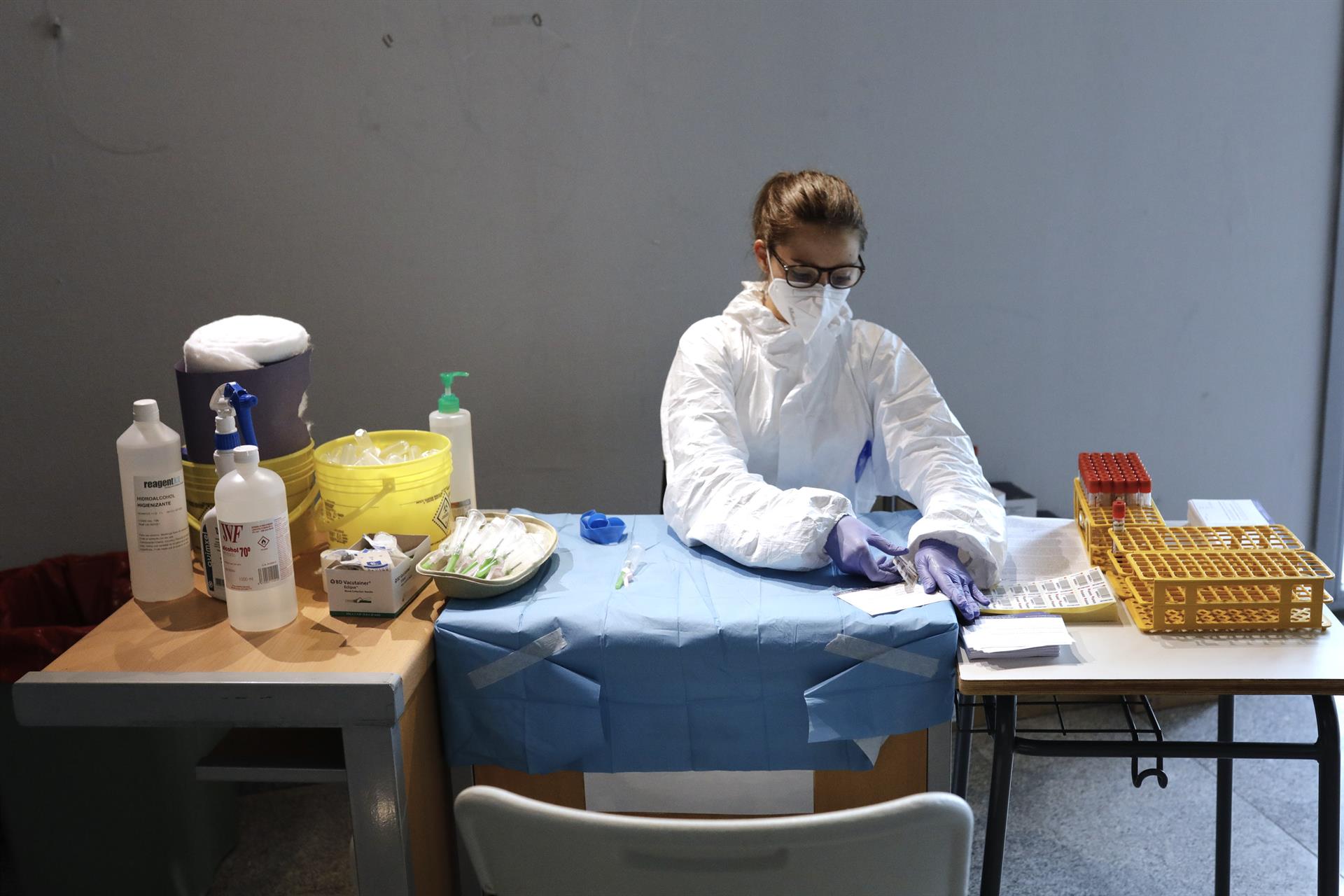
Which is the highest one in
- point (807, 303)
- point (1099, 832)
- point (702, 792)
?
point (807, 303)

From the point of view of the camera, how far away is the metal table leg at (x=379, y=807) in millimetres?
1274

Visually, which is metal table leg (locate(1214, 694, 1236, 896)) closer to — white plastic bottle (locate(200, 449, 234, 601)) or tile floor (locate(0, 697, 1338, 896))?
tile floor (locate(0, 697, 1338, 896))

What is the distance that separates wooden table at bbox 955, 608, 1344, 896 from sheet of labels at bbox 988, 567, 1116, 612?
44 millimetres

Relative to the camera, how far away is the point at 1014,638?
4.50ft

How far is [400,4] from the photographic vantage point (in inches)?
95.4

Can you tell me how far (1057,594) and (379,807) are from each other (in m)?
0.95

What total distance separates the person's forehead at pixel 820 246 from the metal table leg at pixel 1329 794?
3.00 ft

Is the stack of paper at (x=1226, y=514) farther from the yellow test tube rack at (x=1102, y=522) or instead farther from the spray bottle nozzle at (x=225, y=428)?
the spray bottle nozzle at (x=225, y=428)

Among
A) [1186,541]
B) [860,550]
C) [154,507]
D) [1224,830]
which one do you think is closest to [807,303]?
[860,550]

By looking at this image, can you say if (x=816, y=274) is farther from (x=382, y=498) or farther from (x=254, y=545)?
(x=254, y=545)

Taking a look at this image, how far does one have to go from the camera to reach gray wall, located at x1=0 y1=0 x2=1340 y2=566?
2.45 meters

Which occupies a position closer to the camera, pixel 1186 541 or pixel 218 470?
pixel 218 470

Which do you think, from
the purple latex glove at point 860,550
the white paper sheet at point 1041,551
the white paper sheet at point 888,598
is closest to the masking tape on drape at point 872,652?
the white paper sheet at point 888,598

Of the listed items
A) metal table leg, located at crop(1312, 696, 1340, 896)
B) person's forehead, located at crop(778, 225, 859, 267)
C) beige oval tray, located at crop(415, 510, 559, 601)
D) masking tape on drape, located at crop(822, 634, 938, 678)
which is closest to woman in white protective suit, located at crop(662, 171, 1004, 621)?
person's forehead, located at crop(778, 225, 859, 267)
